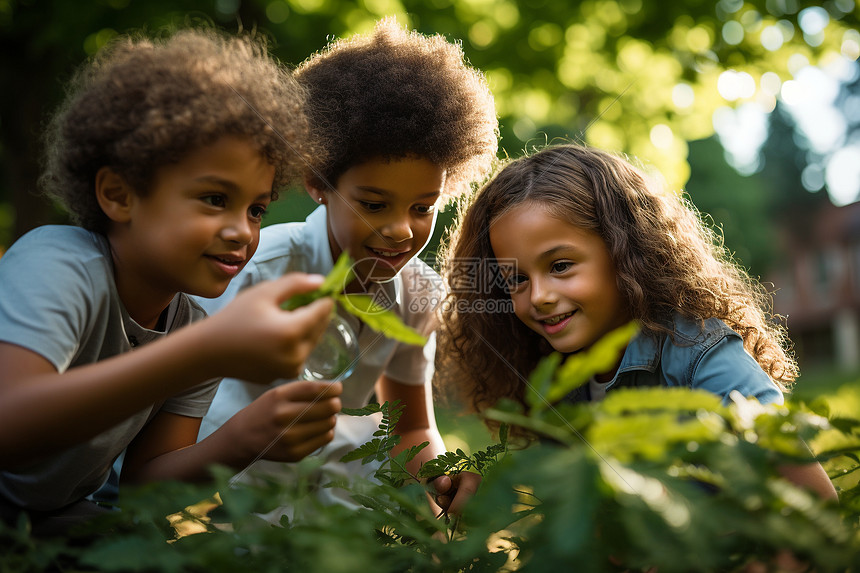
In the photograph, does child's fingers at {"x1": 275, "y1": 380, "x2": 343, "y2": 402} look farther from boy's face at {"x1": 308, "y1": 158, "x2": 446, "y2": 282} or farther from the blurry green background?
the blurry green background

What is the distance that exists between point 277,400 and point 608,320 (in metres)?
1.10

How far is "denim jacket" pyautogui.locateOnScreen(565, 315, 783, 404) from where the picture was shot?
1.64 m

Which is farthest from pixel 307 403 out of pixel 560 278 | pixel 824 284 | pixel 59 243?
pixel 824 284

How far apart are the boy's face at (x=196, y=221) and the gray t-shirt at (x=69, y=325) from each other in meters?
0.08

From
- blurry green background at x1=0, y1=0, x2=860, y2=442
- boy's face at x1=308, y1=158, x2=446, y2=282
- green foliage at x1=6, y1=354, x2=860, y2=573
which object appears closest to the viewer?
green foliage at x1=6, y1=354, x2=860, y2=573

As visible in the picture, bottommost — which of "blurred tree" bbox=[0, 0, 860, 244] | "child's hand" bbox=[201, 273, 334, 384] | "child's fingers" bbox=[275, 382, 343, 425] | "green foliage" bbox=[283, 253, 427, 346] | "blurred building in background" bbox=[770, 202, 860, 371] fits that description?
"child's fingers" bbox=[275, 382, 343, 425]

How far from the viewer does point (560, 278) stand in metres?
1.93

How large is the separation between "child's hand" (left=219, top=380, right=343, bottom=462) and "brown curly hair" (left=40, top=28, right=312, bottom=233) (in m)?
0.50

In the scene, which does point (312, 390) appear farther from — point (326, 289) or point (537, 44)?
point (537, 44)

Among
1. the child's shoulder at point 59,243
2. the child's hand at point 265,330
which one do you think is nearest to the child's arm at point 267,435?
the child's hand at point 265,330

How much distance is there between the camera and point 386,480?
1.24m

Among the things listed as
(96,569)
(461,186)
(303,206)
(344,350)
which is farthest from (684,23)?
(96,569)

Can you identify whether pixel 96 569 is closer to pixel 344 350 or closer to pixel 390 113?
pixel 344 350

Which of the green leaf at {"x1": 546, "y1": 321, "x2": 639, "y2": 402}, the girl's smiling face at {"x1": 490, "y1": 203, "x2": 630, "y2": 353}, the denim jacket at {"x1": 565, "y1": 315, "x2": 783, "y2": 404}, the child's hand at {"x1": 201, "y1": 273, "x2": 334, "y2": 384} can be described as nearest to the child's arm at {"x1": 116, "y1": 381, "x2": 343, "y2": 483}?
the child's hand at {"x1": 201, "y1": 273, "x2": 334, "y2": 384}
